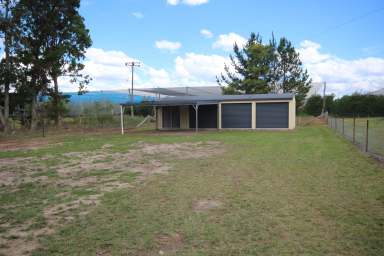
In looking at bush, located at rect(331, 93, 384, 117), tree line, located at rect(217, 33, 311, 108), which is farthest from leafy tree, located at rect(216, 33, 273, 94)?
bush, located at rect(331, 93, 384, 117)

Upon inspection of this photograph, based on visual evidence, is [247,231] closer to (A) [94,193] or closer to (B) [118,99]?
(A) [94,193]

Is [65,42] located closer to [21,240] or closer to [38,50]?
[38,50]

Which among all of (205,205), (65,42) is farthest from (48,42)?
(205,205)

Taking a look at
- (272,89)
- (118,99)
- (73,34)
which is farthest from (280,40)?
(73,34)

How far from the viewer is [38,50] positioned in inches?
948

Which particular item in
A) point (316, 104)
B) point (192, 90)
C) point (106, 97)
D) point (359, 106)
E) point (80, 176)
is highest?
point (192, 90)

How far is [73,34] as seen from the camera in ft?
84.3

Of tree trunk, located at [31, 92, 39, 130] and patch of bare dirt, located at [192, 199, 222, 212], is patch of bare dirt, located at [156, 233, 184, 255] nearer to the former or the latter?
patch of bare dirt, located at [192, 199, 222, 212]

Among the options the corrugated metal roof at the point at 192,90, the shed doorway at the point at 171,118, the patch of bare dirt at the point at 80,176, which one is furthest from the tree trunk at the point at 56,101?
the patch of bare dirt at the point at 80,176

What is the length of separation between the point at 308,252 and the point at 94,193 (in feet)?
12.5

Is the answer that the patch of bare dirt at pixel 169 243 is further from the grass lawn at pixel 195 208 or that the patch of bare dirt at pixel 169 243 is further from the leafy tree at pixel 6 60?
the leafy tree at pixel 6 60

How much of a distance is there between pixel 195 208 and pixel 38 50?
23.1 metres

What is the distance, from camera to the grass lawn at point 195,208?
3598 mm

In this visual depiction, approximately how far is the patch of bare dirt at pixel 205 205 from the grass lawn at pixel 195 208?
0.6 inches
